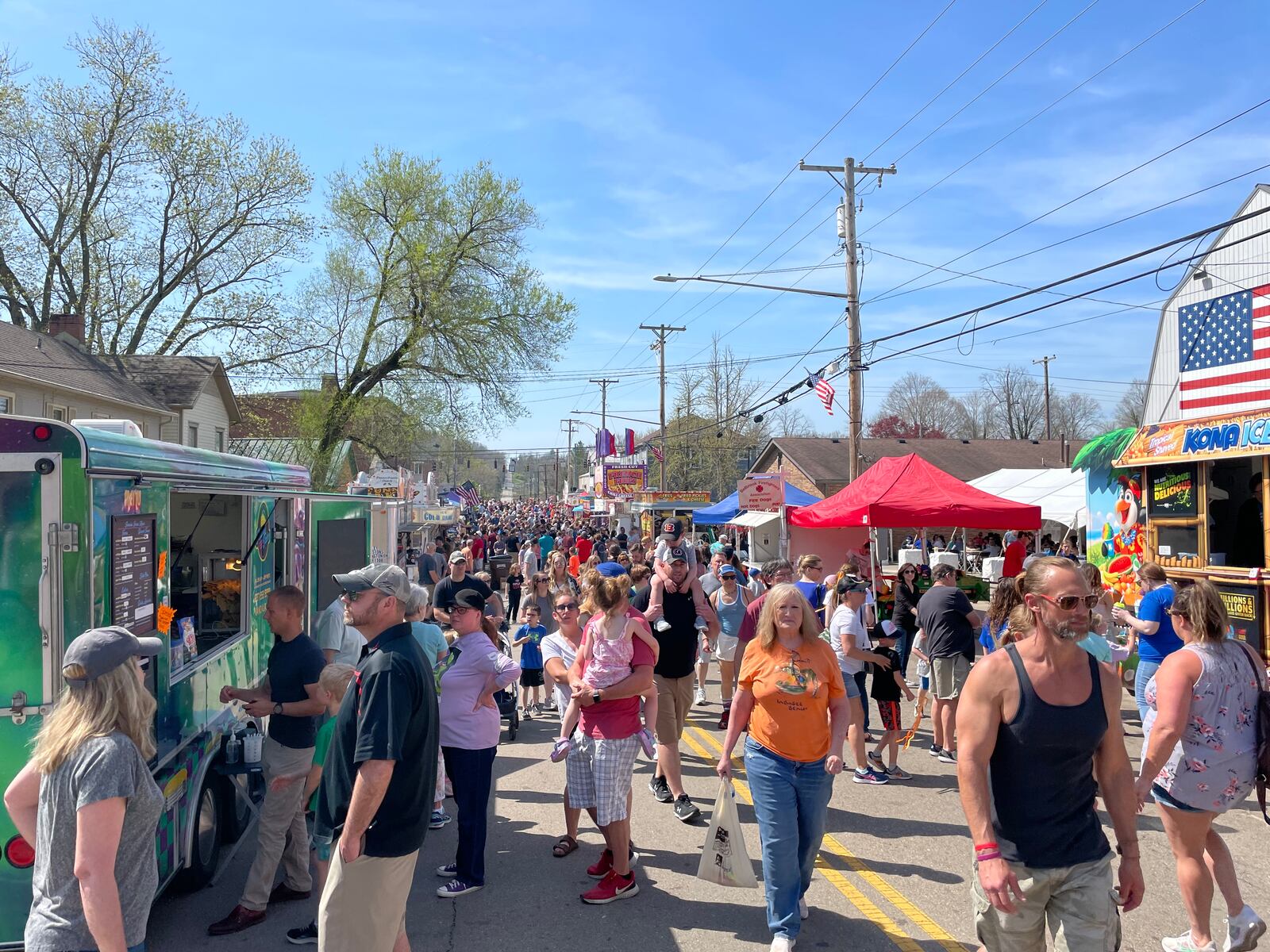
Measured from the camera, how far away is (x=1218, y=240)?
16.3 metres

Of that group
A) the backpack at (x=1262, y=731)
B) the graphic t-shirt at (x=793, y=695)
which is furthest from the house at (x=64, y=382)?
the backpack at (x=1262, y=731)

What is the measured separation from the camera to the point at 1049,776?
299 cm

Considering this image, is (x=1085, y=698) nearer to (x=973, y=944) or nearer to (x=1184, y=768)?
(x=1184, y=768)

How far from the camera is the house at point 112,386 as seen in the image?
2166cm

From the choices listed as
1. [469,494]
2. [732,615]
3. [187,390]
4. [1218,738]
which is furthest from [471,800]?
[469,494]

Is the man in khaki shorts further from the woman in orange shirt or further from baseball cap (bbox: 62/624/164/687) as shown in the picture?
baseball cap (bbox: 62/624/164/687)

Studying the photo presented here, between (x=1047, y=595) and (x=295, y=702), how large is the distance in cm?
374

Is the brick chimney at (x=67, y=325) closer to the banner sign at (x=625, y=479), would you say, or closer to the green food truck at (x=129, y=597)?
the banner sign at (x=625, y=479)

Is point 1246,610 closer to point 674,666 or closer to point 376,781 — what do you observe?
point 674,666

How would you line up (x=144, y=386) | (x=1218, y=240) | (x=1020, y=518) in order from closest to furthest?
(x=1020, y=518) → (x=1218, y=240) → (x=144, y=386)

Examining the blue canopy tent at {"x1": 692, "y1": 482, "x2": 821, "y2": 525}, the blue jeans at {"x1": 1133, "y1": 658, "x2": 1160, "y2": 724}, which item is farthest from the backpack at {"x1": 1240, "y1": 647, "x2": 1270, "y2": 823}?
the blue canopy tent at {"x1": 692, "y1": 482, "x2": 821, "y2": 525}

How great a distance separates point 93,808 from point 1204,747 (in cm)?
Result: 441

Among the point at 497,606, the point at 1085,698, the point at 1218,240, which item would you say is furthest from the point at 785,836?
the point at 1218,240

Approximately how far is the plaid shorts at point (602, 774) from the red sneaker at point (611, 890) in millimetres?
293
